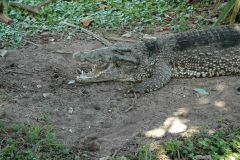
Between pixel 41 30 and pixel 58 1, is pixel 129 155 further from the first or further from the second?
pixel 58 1

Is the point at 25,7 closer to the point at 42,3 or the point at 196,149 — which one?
the point at 42,3

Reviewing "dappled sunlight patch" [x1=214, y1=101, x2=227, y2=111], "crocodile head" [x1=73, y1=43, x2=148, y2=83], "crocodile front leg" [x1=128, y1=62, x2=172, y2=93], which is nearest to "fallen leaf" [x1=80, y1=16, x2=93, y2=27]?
"crocodile head" [x1=73, y1=43, x2=148, y2=83]

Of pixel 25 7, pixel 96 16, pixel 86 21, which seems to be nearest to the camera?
pixel 86 21

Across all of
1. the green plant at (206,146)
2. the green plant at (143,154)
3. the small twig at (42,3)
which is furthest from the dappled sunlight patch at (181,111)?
the small twig at (42,3)

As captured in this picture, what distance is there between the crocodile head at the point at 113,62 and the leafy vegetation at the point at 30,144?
6.22 feet

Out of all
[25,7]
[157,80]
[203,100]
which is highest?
[203,100]

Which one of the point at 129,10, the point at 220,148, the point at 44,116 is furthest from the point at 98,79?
the point at 129,10

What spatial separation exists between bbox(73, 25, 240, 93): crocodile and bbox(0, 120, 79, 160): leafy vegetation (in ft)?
6.52

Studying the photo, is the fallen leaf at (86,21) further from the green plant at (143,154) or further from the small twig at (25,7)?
the green plant at (143,154)

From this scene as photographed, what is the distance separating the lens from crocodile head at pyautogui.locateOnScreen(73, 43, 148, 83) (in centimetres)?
600

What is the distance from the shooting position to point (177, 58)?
20.2 ft

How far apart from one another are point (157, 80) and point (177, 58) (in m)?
0.67

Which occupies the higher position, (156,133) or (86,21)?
(156,133)

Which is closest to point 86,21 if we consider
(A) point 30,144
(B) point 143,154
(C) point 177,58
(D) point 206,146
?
(C) point 177,58
